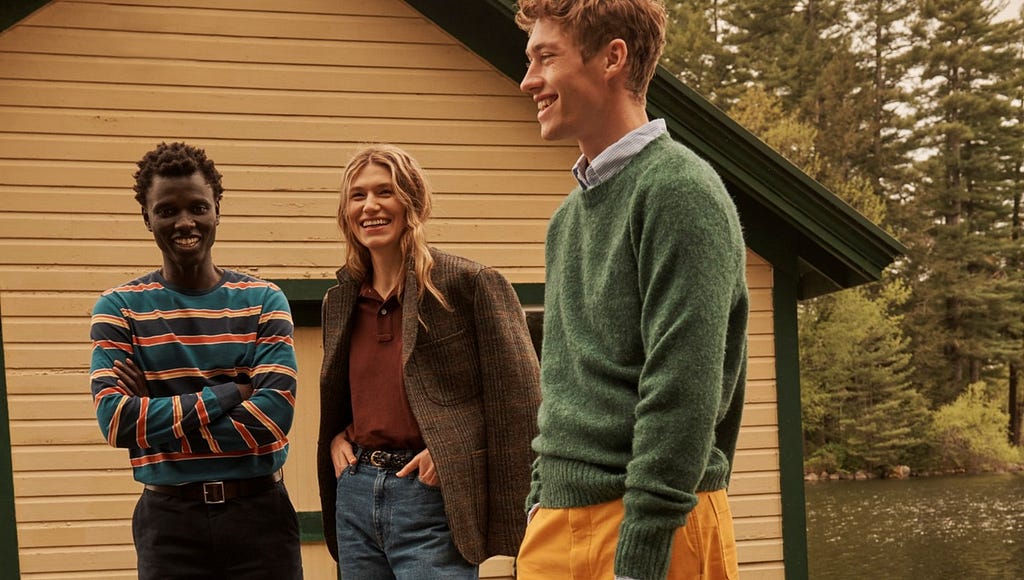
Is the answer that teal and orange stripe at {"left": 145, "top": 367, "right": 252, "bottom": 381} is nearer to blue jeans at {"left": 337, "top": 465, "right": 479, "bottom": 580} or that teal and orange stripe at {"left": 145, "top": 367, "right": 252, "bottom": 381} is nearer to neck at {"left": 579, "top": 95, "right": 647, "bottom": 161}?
blue jeans at {"left": 337, "top": 465, "right": 479, "bottom": 580}

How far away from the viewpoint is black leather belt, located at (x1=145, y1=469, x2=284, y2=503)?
324cm

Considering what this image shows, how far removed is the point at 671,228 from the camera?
6.52 ft

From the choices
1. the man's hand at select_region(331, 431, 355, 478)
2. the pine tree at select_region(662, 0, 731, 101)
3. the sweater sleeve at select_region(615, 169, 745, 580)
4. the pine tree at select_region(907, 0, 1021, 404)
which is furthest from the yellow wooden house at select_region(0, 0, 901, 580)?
the pine tree at select_region(907, 0, 1021, 404)

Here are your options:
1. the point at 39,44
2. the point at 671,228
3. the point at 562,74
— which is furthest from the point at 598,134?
the point at 39,44

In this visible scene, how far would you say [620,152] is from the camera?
220 centimetres

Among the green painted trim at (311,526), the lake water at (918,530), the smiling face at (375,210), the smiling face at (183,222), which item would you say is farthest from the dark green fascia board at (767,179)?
the lake water at (918,530)

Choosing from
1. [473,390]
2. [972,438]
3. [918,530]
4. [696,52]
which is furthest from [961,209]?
[473,390]

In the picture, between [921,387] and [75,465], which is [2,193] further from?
[921,387]

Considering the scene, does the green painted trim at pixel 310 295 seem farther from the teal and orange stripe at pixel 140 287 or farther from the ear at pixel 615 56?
the ear at pixel 615 56

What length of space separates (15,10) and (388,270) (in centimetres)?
322

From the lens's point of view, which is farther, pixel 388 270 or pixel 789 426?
pixel 789 426

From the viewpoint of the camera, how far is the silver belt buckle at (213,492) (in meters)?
3.24

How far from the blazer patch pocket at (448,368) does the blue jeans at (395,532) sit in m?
0.25

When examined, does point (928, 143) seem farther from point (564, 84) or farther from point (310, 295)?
point (564, 84)
